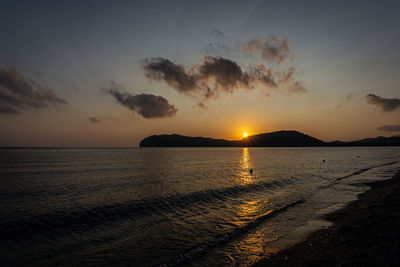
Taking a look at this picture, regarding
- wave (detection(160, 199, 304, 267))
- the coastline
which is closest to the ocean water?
wave (detection(160, 199, 304, 267))

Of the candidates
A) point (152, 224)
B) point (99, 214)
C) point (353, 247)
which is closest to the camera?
point (353, 247)

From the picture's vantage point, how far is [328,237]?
41.9 feet

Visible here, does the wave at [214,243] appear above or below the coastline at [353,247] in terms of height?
below

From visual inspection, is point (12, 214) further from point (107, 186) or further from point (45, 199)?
point (107, 186)

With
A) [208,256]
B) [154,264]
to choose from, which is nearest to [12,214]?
[154,264]

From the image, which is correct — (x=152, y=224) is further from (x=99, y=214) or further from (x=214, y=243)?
(x=214, y=243)

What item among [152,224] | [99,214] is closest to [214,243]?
[152,224]

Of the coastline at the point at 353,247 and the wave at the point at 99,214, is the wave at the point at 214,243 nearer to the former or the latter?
the coastline at the point at 353,247

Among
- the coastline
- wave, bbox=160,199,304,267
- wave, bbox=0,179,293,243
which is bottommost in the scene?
wave, bbox=0,179,293,243

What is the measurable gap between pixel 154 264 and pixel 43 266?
229 inches

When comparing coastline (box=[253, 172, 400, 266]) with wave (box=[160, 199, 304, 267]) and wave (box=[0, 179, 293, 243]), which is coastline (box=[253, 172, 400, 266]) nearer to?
wave (box=[160, 199, 304, 267])

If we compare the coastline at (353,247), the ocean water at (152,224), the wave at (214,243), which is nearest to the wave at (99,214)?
the ocean water at (152,224)

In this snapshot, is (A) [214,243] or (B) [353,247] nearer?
(B) [353,247]

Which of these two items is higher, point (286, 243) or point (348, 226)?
point (348, 226)
